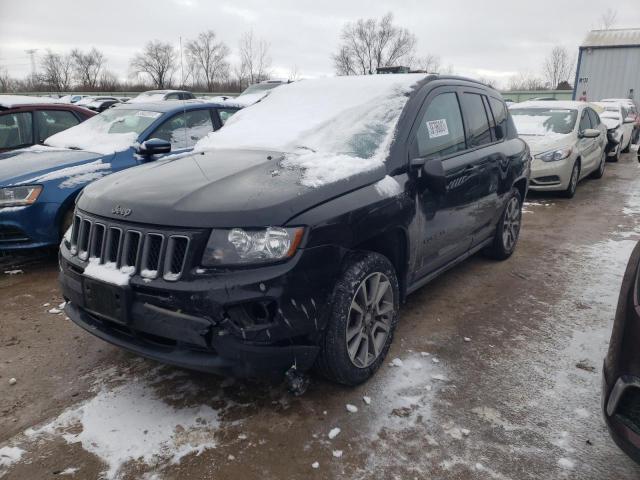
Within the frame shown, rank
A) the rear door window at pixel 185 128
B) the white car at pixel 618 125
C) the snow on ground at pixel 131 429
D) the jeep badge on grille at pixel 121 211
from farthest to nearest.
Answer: the white car at pixel 618 125 < the rear door window at pixel 185 128 < the jeep badge on grille at pixel 121 211 < the snow on ground at pixel 131 429

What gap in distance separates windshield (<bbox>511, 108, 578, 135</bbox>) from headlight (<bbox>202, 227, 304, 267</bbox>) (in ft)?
24.8

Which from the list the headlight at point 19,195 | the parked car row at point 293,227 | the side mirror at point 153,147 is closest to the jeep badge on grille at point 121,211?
the parked car row at point 293,227

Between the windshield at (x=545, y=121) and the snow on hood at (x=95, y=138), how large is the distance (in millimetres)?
6671

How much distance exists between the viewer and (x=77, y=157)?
4922 millimetres

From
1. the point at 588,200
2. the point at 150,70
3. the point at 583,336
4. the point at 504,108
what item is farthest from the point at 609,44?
the point at 150,70

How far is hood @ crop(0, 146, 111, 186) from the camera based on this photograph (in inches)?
178

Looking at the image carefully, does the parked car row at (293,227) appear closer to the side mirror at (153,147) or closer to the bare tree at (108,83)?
the side mirror at (153,147)

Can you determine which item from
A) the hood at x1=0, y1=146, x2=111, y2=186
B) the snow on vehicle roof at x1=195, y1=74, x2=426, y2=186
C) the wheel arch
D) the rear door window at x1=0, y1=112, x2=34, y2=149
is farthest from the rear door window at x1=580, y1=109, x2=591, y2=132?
the rear door window at x1=0, y1=112, x2=34, y2=149

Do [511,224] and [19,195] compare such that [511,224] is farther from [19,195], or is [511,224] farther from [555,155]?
[19,195]

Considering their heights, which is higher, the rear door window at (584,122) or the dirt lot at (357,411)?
the rear door window at (584,122)

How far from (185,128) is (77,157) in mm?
1269

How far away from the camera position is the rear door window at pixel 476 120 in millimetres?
3952

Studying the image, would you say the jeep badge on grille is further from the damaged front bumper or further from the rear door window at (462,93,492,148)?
the rear door window at (462,93,492,148)

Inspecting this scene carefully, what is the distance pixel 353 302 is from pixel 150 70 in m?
66.9
